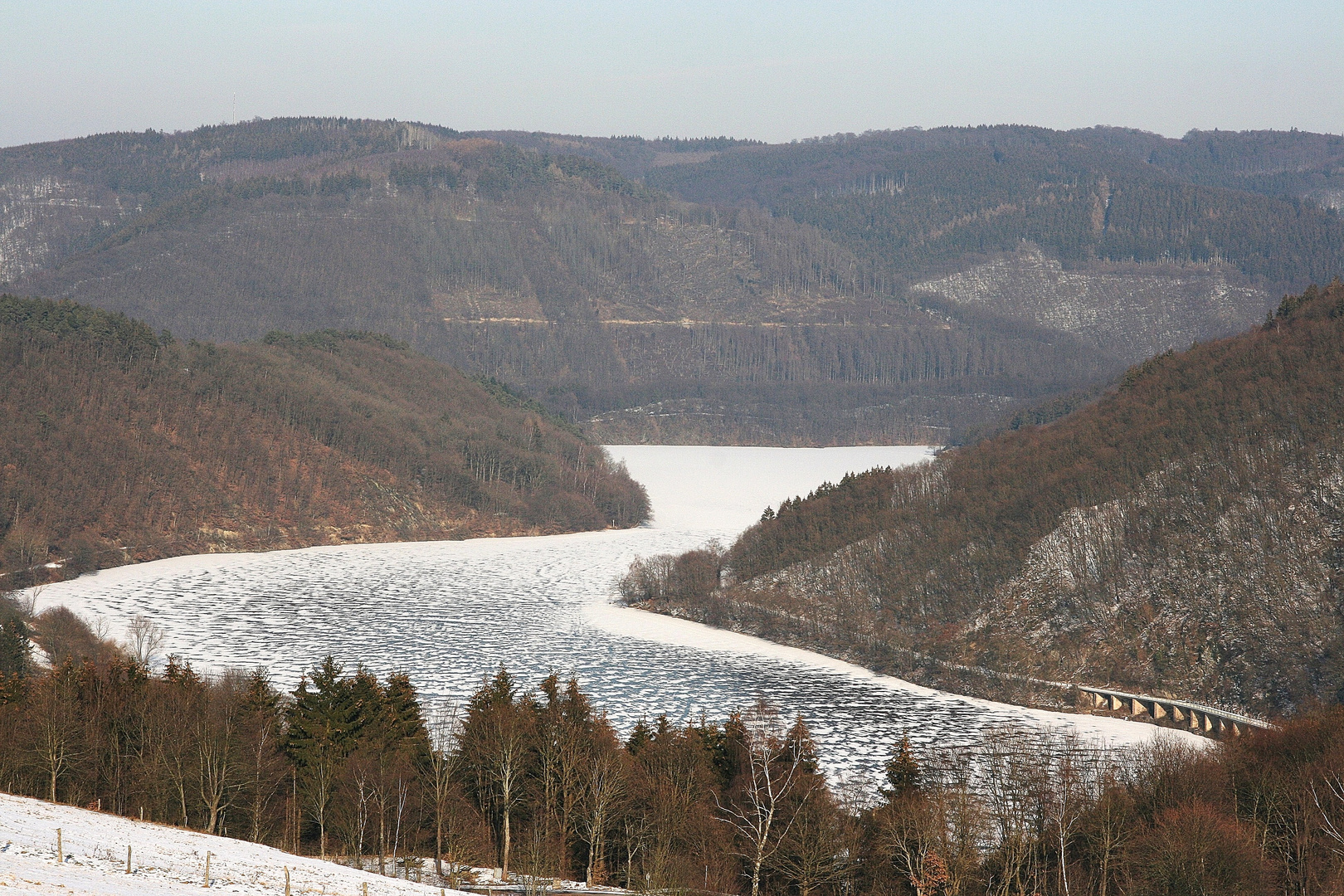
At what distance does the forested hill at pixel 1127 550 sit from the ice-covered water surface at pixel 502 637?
646cm

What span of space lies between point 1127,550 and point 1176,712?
18.7 m

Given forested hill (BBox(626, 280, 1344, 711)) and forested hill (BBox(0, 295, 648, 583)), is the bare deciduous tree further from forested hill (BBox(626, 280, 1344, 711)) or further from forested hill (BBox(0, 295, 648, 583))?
forested hill (BBox(0, 295, 648, 583))

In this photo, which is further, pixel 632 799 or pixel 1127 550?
pixel 1127 550

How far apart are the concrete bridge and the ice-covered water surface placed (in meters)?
2.88

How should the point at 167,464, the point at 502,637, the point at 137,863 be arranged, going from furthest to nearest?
1. the point at 167,464
2. the point at 502,637
3. the point at 137,863

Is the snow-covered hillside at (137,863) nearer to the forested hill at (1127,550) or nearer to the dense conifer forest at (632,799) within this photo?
the dense conifer forest at (632,799)

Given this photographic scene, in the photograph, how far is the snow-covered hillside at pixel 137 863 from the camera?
34.1 m

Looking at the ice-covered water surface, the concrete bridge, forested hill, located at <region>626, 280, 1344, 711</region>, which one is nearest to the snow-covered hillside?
the ice-covered water surface

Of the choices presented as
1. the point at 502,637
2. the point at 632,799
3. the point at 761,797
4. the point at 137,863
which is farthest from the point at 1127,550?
the point at 137,863

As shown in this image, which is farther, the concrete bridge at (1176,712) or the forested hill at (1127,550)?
the forested hill at (1127,550)

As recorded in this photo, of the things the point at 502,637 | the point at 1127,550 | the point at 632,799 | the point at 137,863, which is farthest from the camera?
the point at 502,637

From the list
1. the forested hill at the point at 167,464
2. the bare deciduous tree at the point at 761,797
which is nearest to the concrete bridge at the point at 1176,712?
the bare deciduous tree at the point at 761,797

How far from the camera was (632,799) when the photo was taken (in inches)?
2089

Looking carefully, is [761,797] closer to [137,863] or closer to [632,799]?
[632,799]
